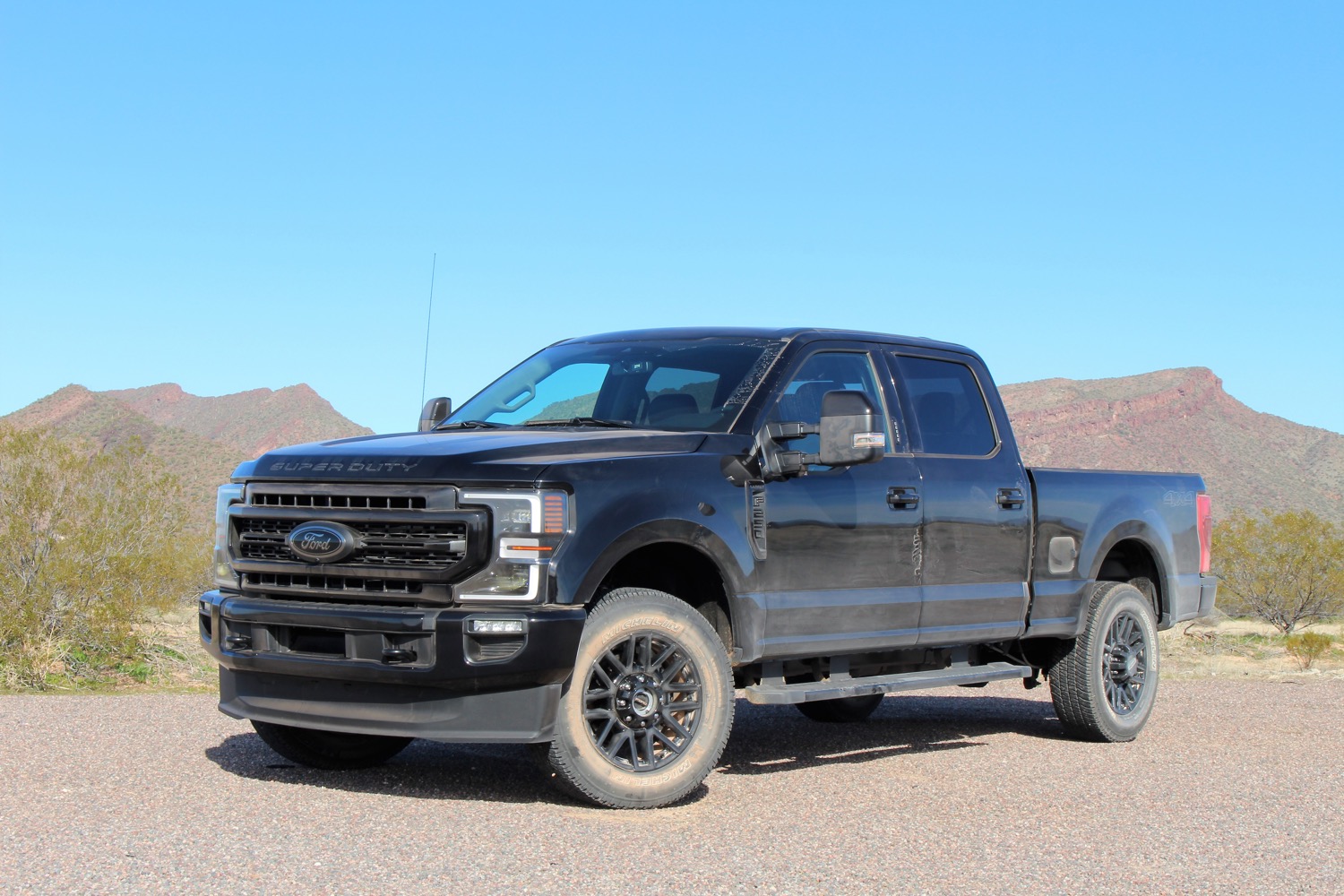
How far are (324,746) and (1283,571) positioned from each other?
3095 centimetres

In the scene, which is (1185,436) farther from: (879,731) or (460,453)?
(460,453)

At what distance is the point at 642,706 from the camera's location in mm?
6363

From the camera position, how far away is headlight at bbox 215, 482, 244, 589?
6.77 m

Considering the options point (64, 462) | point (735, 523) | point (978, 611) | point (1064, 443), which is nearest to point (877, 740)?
point (978, 611)

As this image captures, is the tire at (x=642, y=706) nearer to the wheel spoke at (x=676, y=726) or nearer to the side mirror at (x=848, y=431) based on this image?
the wheel spoke at (x=676, y=726)

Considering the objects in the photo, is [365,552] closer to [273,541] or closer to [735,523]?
[273,541]

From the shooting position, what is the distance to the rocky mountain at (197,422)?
169 feet

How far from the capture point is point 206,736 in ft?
27.0

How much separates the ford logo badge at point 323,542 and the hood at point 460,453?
8.7 inches

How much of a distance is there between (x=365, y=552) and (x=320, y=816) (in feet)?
3.49

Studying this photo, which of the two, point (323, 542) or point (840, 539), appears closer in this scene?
point (323, 542)

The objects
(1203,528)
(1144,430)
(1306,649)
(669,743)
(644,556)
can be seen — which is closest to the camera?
(669,743)

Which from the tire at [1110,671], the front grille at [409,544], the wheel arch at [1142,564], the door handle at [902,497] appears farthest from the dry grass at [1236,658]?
Answer: the front grille at [409,544]

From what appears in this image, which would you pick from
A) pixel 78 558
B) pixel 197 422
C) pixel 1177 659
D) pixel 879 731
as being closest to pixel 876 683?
pixel 879 731
